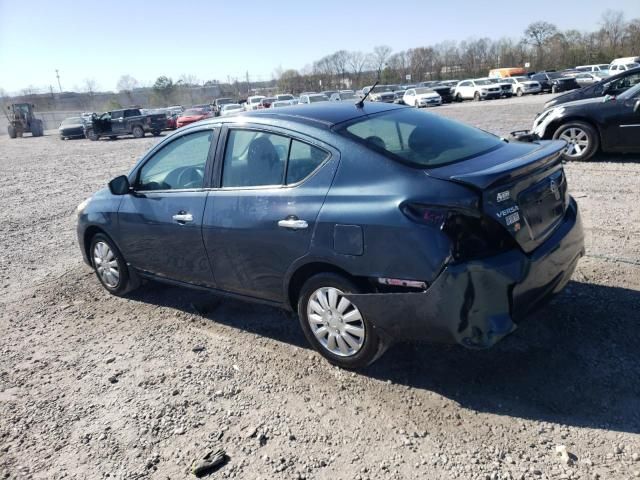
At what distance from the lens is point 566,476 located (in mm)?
2492

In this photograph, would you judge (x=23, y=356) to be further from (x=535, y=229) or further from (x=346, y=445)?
(x=535, y=229)

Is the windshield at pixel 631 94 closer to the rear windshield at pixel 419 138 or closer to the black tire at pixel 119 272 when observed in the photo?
the rear windshield at pixel 419 138

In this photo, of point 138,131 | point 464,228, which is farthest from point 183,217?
point 138,131

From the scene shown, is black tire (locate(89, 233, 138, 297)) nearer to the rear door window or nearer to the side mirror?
the side mirror

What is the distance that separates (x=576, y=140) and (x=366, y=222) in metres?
7.66

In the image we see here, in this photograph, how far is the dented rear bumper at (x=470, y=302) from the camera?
2.88m

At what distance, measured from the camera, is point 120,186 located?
15.7 ft

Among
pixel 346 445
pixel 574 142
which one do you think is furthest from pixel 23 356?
pixel 574 142

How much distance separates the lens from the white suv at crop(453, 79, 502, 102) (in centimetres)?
3988

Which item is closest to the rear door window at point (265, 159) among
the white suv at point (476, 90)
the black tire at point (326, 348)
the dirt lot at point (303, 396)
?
the black tire at point (326, 348)

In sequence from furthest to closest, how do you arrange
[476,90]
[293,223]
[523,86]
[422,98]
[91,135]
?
[476,90]
[523,86]
[422,98]
[91,135]
[293,223]

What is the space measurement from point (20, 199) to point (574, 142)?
11651 millimetres

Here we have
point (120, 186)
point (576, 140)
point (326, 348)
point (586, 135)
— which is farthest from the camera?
point (576, 140)

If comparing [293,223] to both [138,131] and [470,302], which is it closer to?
[470,302]
